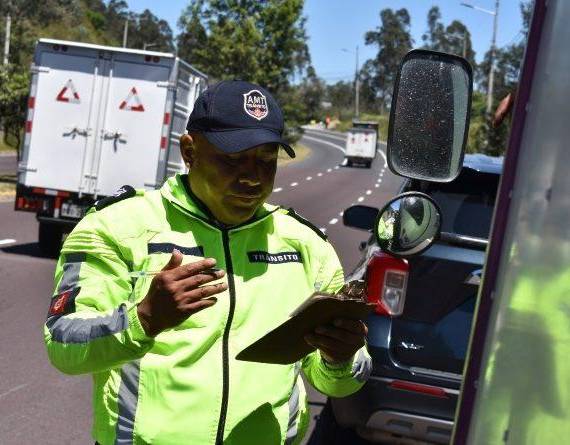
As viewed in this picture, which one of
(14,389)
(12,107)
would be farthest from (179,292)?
(12,107)

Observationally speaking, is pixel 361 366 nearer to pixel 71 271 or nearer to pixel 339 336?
pixel 339 336

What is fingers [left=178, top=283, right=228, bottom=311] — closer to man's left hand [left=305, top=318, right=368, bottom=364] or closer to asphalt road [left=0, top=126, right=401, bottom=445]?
man's left hand [left=305, top=318, right=368, bottom=364]

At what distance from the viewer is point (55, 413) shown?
5703 mm

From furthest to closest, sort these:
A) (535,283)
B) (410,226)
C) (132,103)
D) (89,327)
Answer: (132,103)
(410,226)
(89,327)
(535,283)

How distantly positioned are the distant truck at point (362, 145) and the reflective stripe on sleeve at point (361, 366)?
57.2 metres

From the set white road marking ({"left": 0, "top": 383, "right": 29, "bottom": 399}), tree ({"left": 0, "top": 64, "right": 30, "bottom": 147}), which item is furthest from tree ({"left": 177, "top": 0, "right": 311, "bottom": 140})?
white road marking ({"left": 0, "top": 383, "right": 29, "bottom": 399})

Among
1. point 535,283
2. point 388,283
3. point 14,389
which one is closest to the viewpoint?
point 535,283

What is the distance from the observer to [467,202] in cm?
450

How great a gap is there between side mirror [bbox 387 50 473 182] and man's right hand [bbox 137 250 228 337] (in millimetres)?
499

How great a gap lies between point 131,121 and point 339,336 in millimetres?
10443

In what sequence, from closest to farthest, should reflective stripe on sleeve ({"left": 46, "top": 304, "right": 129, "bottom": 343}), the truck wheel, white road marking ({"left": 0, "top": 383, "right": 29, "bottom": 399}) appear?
reflective stripe on sleeve ({"left": 46, "top": 304, "right": 129, "bottom": 343})
white road marking ({"left": 0, "top": 383, "right": 29, "bottom": 399})
the truck wheel

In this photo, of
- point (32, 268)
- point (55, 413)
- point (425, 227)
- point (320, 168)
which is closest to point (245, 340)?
point (425, 227)

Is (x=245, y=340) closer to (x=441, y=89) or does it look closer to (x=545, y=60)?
(x=441, y=89)

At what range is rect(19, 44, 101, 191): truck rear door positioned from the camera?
12047 mm
